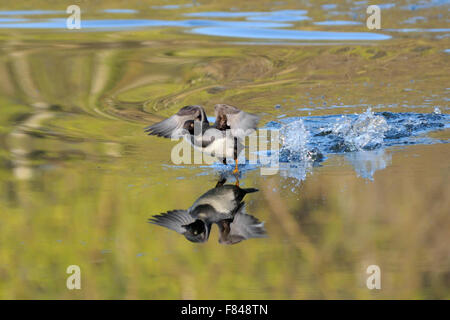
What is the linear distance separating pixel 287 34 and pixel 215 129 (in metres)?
5.26

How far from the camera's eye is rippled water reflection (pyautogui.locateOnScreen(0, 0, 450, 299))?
3191 mm

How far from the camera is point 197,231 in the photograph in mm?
3758

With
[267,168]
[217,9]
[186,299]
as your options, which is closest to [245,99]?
[267,168]

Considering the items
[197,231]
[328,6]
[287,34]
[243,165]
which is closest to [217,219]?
[197,231]

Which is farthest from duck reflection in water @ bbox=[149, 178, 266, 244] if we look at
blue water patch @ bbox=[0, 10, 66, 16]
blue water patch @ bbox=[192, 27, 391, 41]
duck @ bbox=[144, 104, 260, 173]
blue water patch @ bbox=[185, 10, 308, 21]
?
blue water patch @ bbox=[0, 10, 66, 16]

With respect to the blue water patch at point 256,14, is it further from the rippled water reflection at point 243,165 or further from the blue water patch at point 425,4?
the blue water patch at point 425,4

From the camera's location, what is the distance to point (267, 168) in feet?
16.1

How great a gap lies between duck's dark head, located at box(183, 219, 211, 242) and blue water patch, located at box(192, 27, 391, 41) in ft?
20.0

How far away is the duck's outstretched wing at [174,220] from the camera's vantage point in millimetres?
3725

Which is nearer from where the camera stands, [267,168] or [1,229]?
[1,229]

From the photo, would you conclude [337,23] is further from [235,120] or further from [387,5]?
[235,120]
